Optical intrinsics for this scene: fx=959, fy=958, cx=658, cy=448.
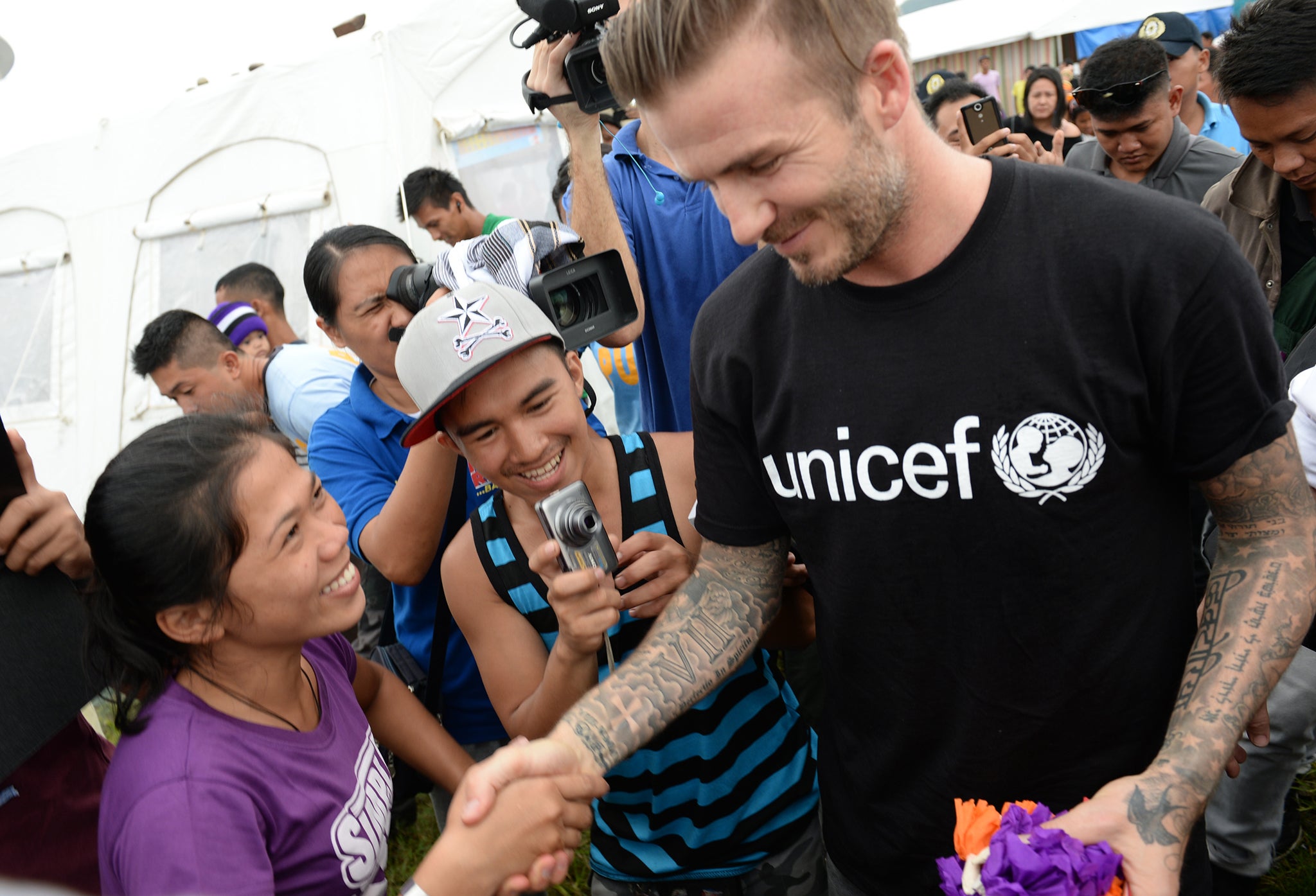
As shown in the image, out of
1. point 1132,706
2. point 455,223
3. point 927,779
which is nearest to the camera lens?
point 1132,706

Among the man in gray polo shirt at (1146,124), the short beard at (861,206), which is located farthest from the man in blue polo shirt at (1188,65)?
the short beard at (861,206)

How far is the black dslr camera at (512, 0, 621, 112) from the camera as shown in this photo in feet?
9.20

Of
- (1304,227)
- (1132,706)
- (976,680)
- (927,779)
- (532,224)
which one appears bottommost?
(927,779)

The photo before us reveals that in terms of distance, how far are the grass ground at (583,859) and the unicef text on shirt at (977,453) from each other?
91.3 inches

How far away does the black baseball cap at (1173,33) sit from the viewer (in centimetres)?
565

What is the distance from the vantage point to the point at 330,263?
329cm

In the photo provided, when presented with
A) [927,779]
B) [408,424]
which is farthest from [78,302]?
[927,779]

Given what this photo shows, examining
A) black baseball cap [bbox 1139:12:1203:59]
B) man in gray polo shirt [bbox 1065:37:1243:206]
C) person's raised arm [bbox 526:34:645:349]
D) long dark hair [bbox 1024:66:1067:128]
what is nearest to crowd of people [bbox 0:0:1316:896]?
person's raised arm [bbox 526:34:645:349]

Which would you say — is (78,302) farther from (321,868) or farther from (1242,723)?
(1242,723)

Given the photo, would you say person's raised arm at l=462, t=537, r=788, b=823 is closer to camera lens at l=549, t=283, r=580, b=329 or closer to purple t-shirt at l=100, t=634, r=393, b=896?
purple t-shirt at l=100, t=634, r=393, b=896

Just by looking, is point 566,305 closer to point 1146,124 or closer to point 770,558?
point 770,558

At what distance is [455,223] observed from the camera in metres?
6.72

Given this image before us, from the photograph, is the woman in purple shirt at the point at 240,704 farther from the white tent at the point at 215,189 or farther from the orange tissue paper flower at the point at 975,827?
the white tent at the point at 215,189

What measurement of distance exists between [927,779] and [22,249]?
10.1 meters
